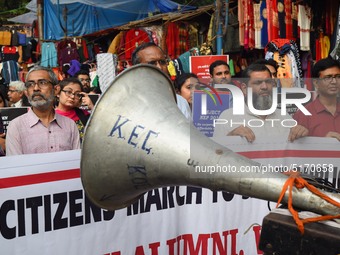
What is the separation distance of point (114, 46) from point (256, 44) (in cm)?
437

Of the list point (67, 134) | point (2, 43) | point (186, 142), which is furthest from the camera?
point (2, 43)

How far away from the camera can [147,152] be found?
204 centimetres

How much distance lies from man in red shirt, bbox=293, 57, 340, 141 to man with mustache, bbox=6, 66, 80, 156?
153 cm

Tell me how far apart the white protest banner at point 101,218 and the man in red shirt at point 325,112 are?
1.93 feet

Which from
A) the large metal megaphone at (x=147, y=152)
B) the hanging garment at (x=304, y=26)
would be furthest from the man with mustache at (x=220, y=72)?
the hanging garment at (x=304, y=26)

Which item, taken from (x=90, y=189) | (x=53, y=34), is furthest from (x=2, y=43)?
(x=90, y=189)

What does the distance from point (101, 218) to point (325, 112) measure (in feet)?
5.18

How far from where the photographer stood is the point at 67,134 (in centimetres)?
378

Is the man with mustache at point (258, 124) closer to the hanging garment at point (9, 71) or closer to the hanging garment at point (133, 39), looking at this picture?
the hanging garment at point (133, 39)

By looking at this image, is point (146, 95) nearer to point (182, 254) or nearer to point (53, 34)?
point (182, 254)

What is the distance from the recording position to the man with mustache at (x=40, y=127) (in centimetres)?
359

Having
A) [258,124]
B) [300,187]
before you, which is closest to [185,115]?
[258,124]

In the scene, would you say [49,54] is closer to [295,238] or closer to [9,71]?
[9,71]

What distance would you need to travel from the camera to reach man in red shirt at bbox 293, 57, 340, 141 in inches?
139
